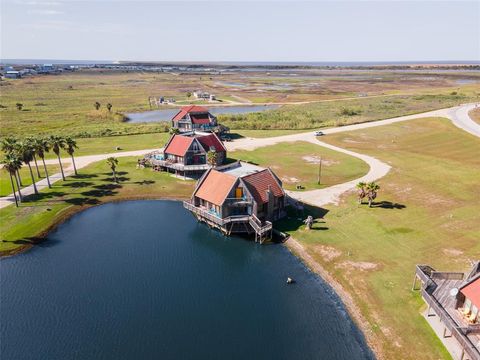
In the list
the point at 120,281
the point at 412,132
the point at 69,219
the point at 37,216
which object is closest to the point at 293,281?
the point at 120,281

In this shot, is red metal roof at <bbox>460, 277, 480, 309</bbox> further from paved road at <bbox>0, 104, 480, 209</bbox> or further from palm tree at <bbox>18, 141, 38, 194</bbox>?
palm tree at <bbox>18, 141, 38, 194</bbox>

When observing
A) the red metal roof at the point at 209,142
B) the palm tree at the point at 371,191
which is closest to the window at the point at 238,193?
the palm tree at the point at 371,191

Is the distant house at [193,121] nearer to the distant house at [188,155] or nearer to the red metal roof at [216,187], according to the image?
the distant house at [188,155]

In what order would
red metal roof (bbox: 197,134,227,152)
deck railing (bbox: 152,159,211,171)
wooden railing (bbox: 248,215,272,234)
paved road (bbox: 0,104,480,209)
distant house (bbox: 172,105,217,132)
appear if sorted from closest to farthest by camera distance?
1. wooden railing (bbox: 248,215,272,234)
2. paved road (bbox: 0,104,480,209)
3. deck railing (bbox: 152,159,211,171)
4. red metal roof (bbox: 197,134,227,152)
5. distant house (bbox: 172,105,217,132)

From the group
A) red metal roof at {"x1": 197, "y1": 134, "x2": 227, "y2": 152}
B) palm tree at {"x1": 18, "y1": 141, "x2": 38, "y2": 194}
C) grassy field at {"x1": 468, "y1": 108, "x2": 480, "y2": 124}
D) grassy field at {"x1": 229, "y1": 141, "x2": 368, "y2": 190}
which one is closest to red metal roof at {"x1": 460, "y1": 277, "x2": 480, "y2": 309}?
grassy field at {"x1": 229, "y1": 141, "x2": 368, "y2": 190}

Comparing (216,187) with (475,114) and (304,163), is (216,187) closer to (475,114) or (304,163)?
(304,163)

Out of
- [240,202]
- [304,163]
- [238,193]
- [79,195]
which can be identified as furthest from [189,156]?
[304,163]
